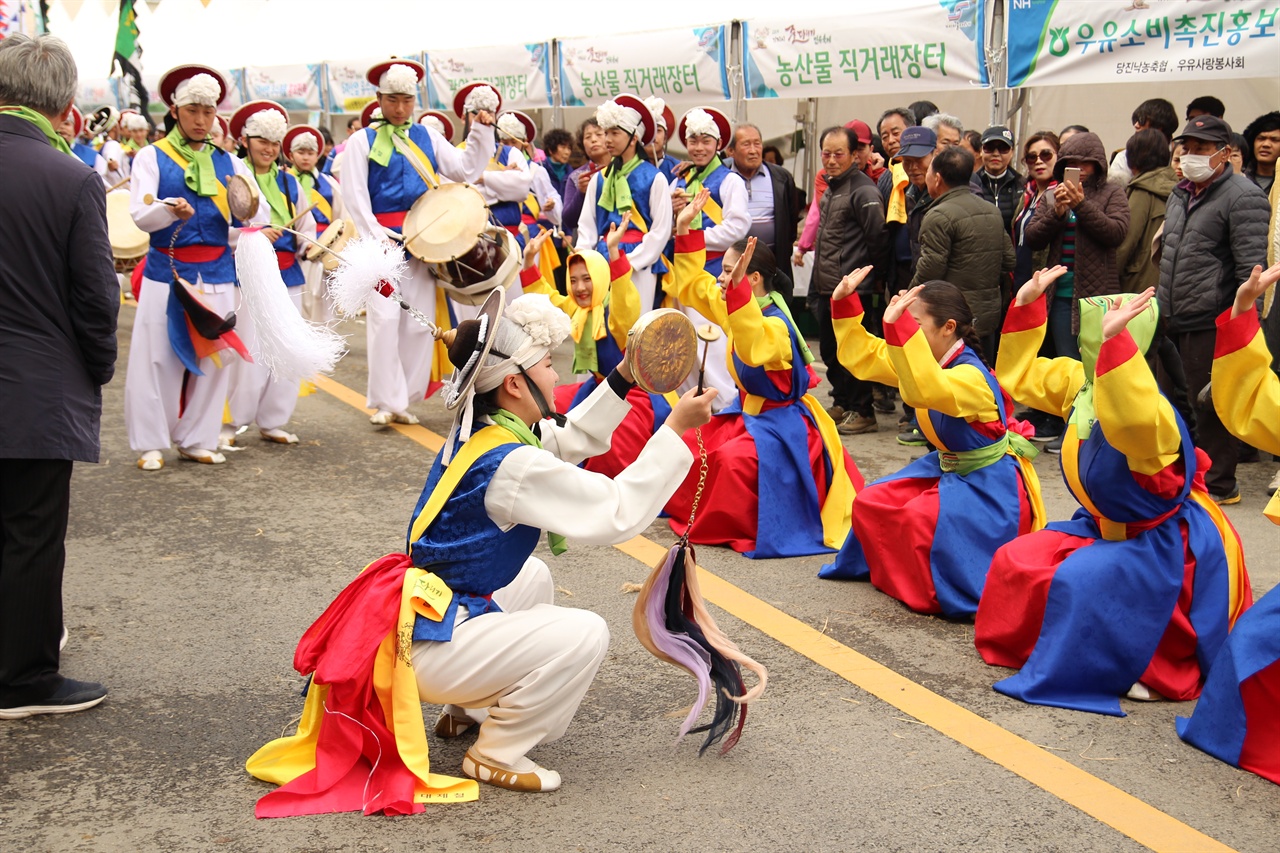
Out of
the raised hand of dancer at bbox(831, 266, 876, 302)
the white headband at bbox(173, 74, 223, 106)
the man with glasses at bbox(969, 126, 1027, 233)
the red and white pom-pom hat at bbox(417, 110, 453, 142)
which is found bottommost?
the raised hand of dancer at bbox(831, 266, 876, 302)

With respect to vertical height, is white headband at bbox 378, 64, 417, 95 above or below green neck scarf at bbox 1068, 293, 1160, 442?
above

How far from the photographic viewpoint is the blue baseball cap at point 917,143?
7.46 metres

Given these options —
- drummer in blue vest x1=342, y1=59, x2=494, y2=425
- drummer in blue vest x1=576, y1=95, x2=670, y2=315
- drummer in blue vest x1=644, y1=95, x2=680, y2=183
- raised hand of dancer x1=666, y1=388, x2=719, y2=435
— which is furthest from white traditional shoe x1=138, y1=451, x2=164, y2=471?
raised hand of dancer x1=666, y1=388, x2=719, y2=435

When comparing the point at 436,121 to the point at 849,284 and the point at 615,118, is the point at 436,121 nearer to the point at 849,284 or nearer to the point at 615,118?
the point at 615,118

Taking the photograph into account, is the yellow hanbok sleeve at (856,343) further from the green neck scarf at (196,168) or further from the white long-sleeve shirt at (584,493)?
the green neck scarf at (196,168)

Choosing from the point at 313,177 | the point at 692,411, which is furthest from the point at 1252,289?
the point at 313,177

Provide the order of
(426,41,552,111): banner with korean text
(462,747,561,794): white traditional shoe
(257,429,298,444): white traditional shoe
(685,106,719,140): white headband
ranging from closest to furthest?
(462,747,561,794): white traditional shoe → (257,429,298,444): white traditional shoe → (685,106,719,140): white headband → (426,41,552,111): banner with korean text

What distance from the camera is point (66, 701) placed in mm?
3668

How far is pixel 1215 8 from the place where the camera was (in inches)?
274

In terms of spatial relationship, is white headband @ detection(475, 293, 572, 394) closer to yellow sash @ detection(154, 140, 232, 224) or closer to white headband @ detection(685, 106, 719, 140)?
yellow sash @ detection(154, 140, 232, 224)

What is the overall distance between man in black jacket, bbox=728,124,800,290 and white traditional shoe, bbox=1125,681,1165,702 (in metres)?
5.59

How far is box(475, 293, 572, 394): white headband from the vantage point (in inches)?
126

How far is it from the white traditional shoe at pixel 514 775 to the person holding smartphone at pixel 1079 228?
4.68m

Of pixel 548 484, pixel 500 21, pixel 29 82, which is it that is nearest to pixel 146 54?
pixel 500 21
